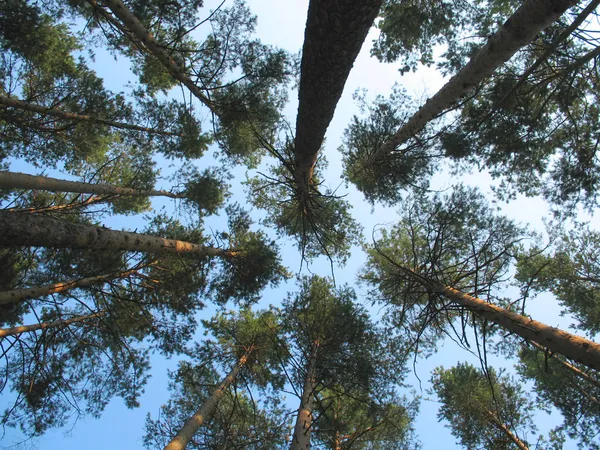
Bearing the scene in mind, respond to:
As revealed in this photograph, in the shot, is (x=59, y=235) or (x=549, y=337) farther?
(x=59, y=235)

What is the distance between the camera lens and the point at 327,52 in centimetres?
261

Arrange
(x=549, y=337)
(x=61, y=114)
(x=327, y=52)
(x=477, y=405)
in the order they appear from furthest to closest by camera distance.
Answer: (x=477, y=405)
(x=61, y=114)
(x=549, y=337)
(x=327, y=52)

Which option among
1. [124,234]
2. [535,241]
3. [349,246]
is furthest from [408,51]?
[124,234]

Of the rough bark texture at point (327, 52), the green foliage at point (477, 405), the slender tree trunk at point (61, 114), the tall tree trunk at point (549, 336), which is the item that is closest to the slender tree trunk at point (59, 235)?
the slender tree trunk at point (61, 114)

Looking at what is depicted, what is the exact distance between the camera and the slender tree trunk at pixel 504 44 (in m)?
3.13

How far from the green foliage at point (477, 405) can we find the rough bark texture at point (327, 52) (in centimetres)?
865

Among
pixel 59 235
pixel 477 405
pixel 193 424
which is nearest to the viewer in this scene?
pixel 59 235

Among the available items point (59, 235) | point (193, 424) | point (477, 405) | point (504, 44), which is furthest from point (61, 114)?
point (477, 405)

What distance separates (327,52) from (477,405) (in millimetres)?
10027

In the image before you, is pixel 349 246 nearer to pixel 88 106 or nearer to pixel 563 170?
pixel 563 170

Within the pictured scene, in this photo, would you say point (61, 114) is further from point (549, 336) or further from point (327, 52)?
point (549, 336)

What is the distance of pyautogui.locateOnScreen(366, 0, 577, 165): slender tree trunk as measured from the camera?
3.13 metres

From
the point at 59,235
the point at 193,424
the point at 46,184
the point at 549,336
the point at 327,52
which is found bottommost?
the point at 193,424

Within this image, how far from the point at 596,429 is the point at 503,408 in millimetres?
2045
